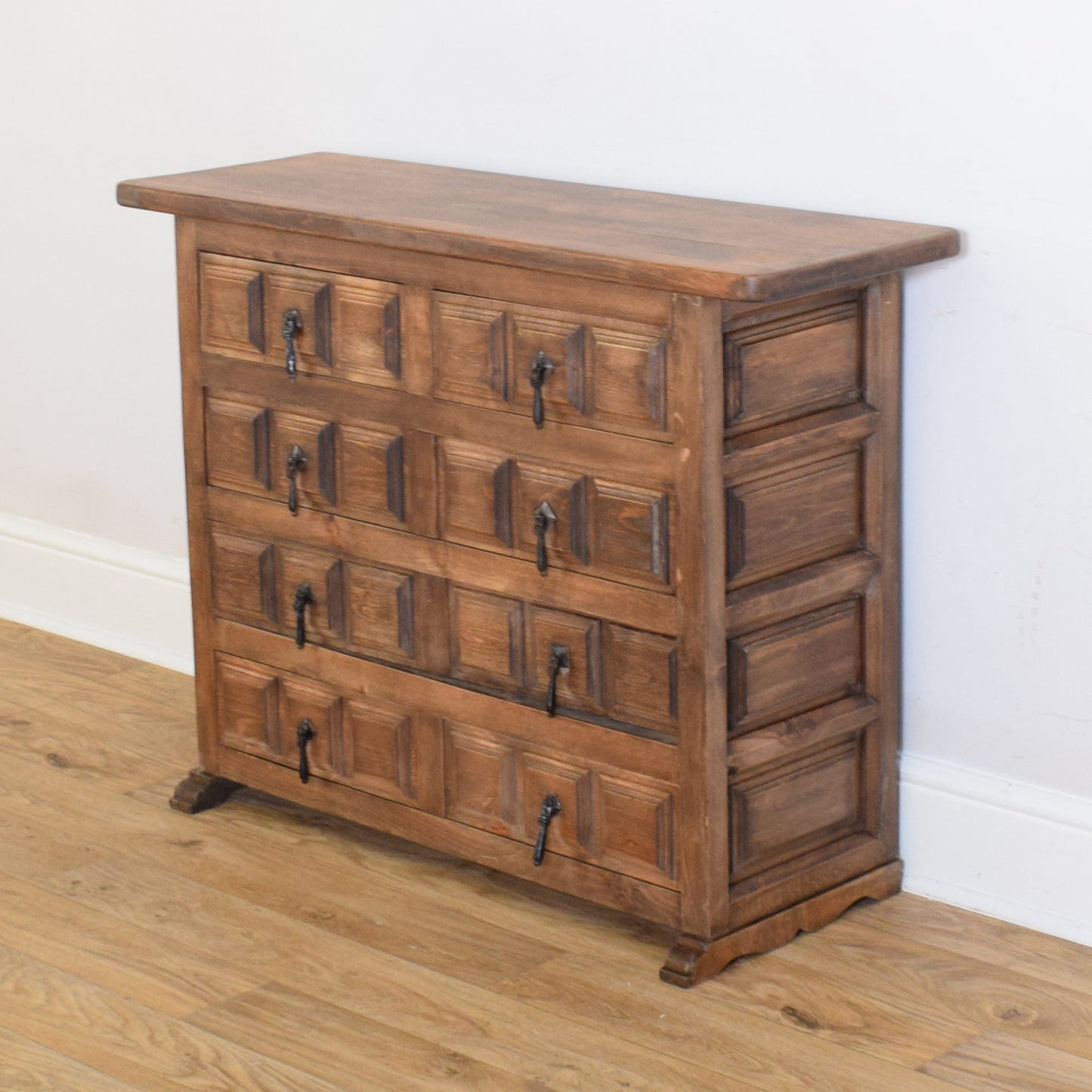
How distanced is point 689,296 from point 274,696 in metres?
0.96

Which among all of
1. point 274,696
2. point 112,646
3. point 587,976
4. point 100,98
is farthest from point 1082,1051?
point 100,98

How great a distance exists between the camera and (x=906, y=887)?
262 centimetres

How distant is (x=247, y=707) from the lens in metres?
2.81

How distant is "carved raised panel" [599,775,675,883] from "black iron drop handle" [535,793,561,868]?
7 centimetres

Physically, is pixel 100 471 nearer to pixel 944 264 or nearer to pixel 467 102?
pixel 467 102

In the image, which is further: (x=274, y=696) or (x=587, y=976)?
(x=274, y=696)

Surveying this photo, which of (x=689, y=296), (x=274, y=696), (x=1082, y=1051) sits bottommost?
(x=1082, y=1051)

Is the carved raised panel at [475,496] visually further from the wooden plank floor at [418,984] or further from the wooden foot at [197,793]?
the wooden foot at [197,793]

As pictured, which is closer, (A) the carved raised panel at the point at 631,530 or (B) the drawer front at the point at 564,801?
(A) the carved raised panel at the point at 631,530

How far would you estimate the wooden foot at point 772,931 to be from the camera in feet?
7.78

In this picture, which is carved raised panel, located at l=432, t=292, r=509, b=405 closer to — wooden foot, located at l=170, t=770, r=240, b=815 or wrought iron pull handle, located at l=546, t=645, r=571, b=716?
wrought iron pull handle, located at l=546, t=645, r=571, b=716

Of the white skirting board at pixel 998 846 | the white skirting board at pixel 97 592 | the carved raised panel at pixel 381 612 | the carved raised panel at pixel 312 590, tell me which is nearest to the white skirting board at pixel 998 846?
the white skirting board at pixel 998 846

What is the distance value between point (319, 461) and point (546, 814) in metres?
0.57

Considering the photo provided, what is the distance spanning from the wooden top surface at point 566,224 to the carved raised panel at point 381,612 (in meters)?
0.46
